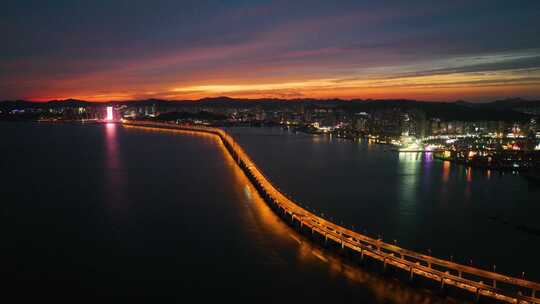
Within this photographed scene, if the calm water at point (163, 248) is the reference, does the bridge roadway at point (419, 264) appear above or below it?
above

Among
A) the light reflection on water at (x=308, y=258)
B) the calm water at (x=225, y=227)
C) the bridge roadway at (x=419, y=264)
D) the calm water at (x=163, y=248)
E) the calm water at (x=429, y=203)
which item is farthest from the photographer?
the calm water at (x=429, y=203)

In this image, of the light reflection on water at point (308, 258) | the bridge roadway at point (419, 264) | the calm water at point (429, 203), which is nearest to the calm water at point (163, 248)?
the light reflection on water at point (308, 258)

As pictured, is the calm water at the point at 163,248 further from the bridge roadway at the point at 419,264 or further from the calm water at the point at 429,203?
the calm water at the point at 429,203

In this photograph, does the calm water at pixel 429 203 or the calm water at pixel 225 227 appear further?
the calm water at pixel 429 203

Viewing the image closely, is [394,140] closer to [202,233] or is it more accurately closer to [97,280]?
[202,233]

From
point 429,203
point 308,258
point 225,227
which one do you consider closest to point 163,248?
point 225,227

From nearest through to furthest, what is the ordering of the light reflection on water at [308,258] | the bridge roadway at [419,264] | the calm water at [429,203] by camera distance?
the bridge roadway at [419,264], the light reflection on water at [308,258], the calm water at [429,203]
